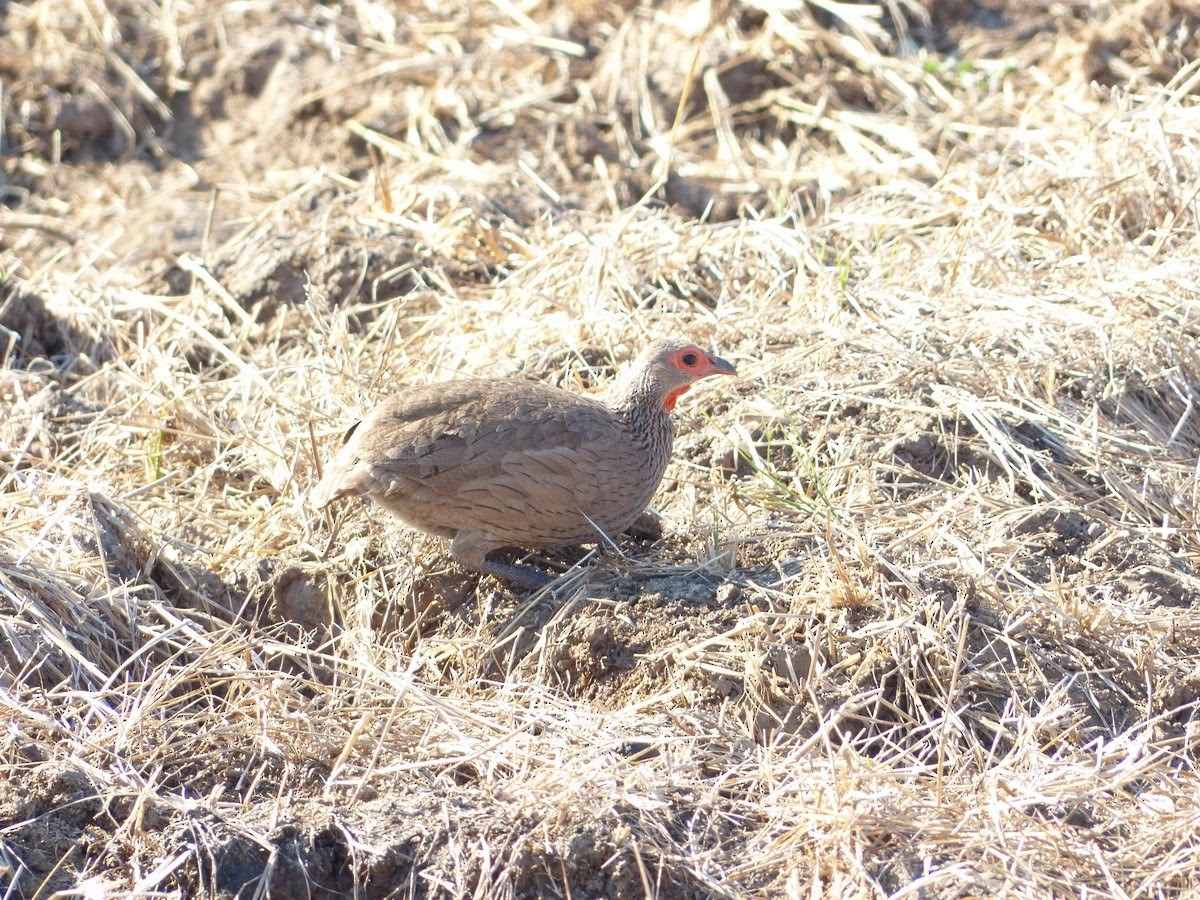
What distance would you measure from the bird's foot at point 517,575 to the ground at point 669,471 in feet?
0.20

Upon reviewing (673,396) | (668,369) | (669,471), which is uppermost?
(668,369)

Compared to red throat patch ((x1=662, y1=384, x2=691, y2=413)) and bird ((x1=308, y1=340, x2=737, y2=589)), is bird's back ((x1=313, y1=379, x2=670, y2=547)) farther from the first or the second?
red throat patch ((x1=662, y1=384, x2=691, y2=413))

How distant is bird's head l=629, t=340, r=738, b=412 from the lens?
4.87m

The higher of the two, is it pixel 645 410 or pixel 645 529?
pixel 645 410

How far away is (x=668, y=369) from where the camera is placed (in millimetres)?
4875

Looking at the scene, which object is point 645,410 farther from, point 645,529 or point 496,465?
point 496,465

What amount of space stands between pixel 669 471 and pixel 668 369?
49 cm

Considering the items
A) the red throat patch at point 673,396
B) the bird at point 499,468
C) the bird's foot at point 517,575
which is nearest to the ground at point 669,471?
the bird's foot at point 517,575

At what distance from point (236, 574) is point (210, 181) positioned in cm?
350

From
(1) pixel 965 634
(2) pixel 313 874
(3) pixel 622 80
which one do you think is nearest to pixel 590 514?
(1) pixel 965 634

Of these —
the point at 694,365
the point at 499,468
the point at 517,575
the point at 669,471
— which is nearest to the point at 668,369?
the point at 694,365

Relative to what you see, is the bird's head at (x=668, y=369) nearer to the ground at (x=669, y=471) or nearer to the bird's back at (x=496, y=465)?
the bird's back at (x=496, y=465)

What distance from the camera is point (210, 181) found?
303 inches

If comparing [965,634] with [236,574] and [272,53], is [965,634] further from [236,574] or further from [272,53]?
[272,53]
